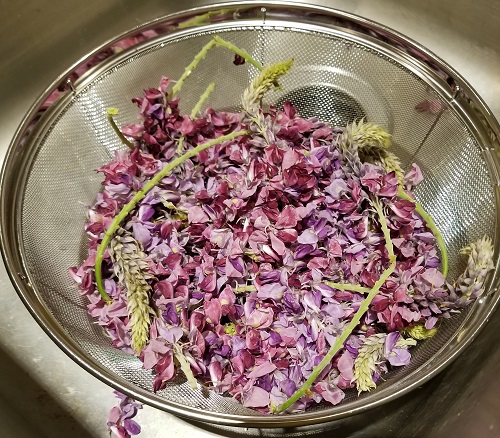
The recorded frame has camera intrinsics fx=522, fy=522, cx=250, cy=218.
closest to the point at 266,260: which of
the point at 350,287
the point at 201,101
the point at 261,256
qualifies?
the point at 261,256

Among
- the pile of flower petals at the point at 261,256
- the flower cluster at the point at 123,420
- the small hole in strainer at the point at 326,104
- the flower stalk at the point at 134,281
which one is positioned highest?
the small hole in strainer at the point at 326,104

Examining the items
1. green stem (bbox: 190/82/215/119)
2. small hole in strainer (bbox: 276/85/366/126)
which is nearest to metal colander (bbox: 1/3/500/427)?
small hole in strainer (bbox: 276/85/366/126)

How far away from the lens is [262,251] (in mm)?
715

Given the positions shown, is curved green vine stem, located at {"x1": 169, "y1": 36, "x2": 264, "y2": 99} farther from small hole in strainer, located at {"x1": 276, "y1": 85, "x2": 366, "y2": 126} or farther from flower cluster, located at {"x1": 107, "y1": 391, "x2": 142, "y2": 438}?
flower cluster, located at {"x1": 107, "y1": 391, "x2": 142, "y2": 438}

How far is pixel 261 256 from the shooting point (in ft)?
2.36

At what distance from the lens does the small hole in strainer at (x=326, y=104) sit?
36.3 inches

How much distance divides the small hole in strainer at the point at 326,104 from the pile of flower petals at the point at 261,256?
5.0 inches

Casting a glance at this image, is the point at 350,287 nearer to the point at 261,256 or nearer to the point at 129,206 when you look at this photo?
the point at 261,256

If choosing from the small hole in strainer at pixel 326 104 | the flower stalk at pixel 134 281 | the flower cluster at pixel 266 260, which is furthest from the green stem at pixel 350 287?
the small hole in strainer at pixel 326 104

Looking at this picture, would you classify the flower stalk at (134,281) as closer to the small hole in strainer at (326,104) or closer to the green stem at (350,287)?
the green stem at (350,287)

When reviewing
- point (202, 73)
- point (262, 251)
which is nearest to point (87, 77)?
point (202, 73)

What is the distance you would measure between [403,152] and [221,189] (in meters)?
0.33

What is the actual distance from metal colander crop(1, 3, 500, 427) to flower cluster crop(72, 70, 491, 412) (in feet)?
0.14

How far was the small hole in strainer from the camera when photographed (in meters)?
0.92
